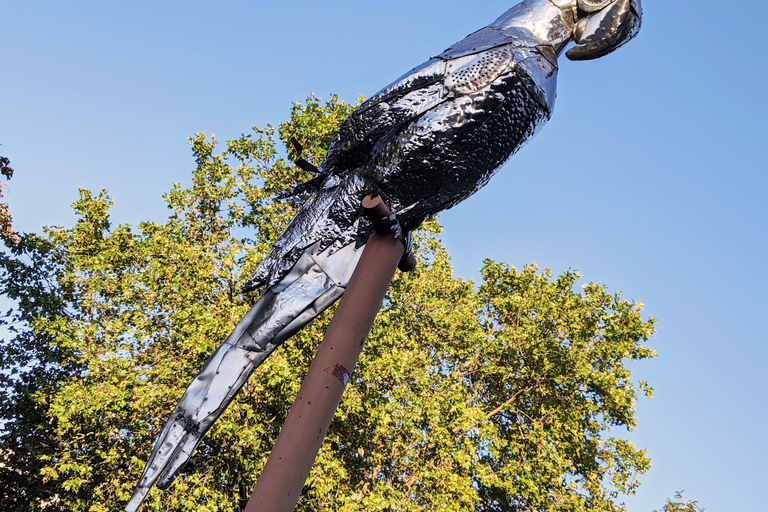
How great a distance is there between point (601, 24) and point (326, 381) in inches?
88.2

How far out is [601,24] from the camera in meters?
3.27

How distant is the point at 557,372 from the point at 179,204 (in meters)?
8.70

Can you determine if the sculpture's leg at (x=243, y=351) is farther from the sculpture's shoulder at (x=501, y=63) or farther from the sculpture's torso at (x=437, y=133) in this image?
the sculpture's shoulder at (x=501, y=63)

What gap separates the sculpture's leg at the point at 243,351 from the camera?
102 inches

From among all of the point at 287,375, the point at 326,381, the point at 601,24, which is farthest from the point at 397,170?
the point at 287,375

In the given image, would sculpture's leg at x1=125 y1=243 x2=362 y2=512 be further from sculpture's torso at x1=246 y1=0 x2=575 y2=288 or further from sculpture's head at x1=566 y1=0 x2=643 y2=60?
sculpture's head at x1=566 y1=0 x2=643 y2=60

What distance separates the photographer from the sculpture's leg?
8.48 feet

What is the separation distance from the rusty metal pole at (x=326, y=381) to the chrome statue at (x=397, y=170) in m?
0.20

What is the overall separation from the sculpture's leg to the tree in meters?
5.47

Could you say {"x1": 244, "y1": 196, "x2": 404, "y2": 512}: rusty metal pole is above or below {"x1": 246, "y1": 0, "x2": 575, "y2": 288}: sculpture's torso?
below

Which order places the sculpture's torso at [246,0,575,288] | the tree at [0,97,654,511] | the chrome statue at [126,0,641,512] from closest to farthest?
the chrome statue at [126,0,641,512] < the sculpture's torso at [246,0,575,288] < the tree at [0,97,654,511]

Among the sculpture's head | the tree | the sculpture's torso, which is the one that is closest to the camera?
the sculpture's torso

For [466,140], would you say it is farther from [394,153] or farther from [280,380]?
[280,380]

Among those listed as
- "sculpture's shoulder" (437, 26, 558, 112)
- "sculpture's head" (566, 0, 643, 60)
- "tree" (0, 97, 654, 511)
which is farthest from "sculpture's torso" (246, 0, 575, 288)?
"tree" (0, 97, 654, 511)
